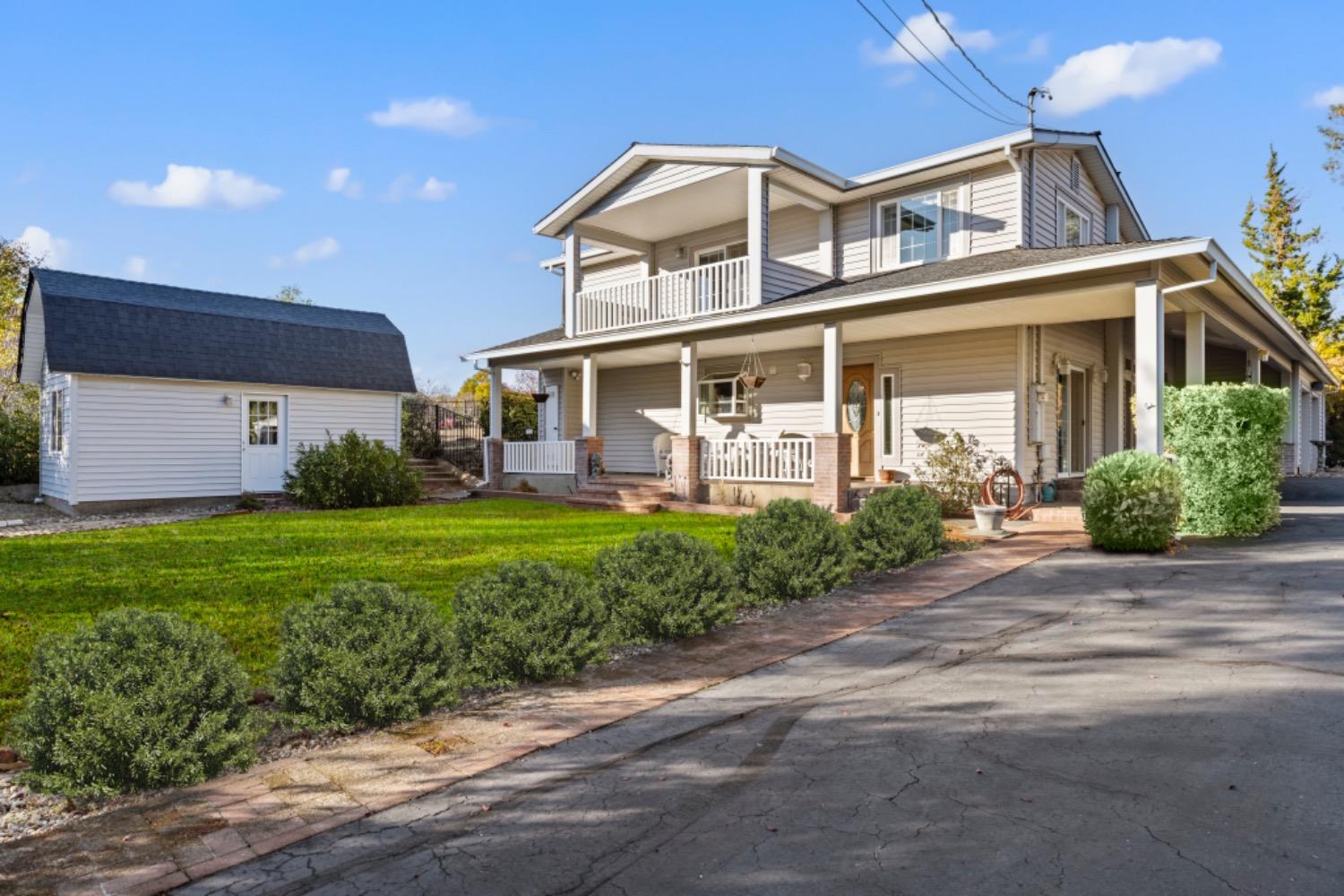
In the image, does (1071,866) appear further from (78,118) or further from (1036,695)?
(78,118)

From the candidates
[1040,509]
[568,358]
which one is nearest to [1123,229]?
[1040,509]

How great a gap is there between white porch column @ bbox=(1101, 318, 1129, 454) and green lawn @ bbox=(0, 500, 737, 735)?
362 inches

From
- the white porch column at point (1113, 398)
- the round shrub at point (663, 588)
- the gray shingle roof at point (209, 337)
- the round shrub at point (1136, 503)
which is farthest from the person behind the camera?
the white porch column at point (1113, 398)

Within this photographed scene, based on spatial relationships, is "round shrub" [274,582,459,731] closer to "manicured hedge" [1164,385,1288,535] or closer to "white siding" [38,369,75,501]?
A: "manicured hedge" [1164,385,1288,535]

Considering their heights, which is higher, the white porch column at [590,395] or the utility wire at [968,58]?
the utility wire at [968,58]

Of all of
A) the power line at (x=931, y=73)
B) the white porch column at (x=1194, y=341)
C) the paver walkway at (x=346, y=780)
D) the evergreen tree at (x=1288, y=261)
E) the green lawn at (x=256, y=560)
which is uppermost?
the evergreen tree at (x=1288, y=261)

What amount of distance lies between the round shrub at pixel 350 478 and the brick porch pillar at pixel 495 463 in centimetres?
230

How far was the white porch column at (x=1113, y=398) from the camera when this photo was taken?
16.2 m

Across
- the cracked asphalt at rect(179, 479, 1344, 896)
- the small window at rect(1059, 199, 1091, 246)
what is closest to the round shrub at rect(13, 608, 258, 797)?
the cracked asphalt at rect(179, 479, 1344, 896)

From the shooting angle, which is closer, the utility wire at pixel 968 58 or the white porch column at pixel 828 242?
the utility wire at pixel 968 58

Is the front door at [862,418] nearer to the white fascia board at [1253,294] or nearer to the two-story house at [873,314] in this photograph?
the two-story house at [873,314]

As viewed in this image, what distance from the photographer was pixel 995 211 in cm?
1354

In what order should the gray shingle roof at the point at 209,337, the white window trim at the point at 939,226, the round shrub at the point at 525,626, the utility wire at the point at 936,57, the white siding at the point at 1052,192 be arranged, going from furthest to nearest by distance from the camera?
the gray shingle roof at the point at 209,337 < the white window trim at the point at 939,226 < the white siding at the point at 1052,192 < the utility wire at the point at 936,57 < the round shrub at the point at 525,626

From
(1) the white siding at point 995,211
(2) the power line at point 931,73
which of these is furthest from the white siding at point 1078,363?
(2) the power line at point 931,73
